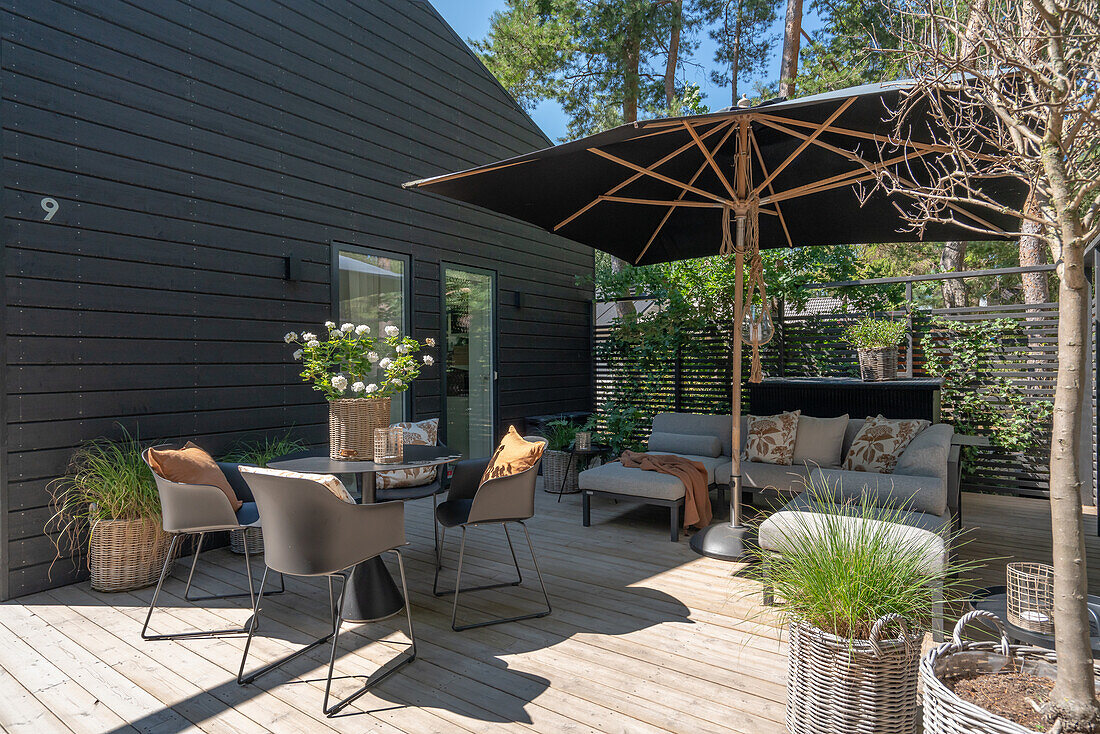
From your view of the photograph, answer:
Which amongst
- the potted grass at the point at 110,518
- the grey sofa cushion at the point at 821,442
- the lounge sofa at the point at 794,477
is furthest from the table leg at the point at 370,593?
the grey sofa cushion at the point at 821,442

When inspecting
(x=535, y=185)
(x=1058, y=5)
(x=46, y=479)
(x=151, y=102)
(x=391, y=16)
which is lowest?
(x=46, y=479)

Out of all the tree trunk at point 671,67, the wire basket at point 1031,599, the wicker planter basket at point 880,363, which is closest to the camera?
the wire basket at point 1031,599

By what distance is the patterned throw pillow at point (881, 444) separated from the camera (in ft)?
14.4

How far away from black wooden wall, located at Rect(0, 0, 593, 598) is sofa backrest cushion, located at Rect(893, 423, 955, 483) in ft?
12.9

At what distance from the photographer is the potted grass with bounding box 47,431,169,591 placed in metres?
3.53

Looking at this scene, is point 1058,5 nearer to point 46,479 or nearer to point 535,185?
point 535,185

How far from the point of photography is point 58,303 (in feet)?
11.9

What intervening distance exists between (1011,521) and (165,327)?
6195mm

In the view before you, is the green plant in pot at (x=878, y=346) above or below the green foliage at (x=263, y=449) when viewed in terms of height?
above

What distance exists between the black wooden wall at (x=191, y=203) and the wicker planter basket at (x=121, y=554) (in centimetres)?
30

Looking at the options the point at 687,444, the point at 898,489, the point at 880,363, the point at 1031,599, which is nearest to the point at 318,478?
the point at 1031,599

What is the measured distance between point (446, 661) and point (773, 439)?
3182mm

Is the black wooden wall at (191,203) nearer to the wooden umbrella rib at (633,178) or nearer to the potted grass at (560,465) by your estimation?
the potted grass at (560,465)

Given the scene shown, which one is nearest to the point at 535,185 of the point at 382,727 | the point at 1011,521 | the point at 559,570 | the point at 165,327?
the point at 559,570
